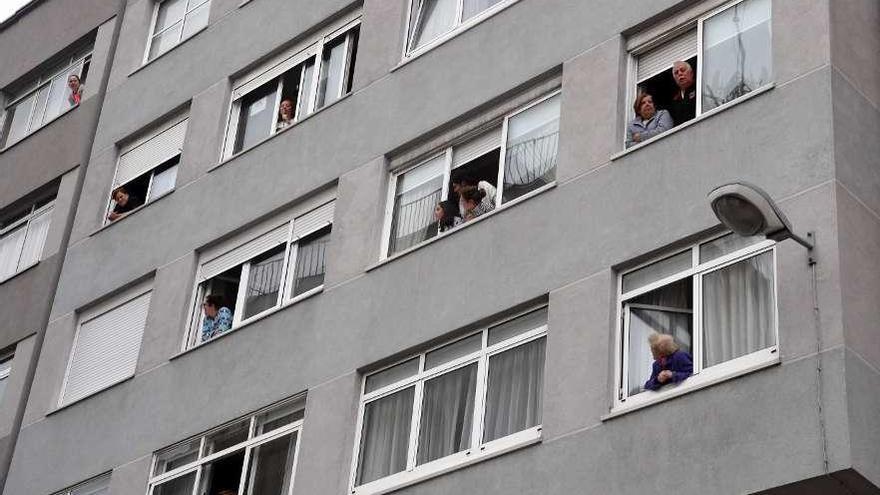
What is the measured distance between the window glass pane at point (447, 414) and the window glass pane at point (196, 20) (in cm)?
1138

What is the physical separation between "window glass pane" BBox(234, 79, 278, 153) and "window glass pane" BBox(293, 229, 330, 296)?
2.96 m

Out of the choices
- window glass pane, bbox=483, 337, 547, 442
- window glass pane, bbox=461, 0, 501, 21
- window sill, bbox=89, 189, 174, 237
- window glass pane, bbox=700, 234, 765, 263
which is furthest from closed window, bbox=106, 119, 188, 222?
window glass pane, bbox=700, 234, 765, 263

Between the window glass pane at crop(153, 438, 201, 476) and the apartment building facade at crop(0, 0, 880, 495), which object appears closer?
the apartment building facade at crop(0, 0, 880, 495)

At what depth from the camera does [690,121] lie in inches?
765

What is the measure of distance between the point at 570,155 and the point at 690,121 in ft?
5.94

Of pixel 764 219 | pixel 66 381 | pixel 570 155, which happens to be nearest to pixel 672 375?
pixel 764 219

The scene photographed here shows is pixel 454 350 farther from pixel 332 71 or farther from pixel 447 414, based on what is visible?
pixel 332 71

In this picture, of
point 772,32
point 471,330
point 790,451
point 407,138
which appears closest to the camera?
point 790,451

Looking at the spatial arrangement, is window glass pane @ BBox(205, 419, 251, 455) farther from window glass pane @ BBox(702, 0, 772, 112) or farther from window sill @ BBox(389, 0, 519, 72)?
window glass pane @ BBox(702, 0, 772, 112)

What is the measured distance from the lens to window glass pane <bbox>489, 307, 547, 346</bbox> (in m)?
19.9

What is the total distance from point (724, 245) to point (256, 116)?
1108cm

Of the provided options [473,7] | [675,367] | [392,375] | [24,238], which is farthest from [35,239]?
[675,367]

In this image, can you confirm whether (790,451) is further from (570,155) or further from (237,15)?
(237,15)

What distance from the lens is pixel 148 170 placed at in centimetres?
2897
